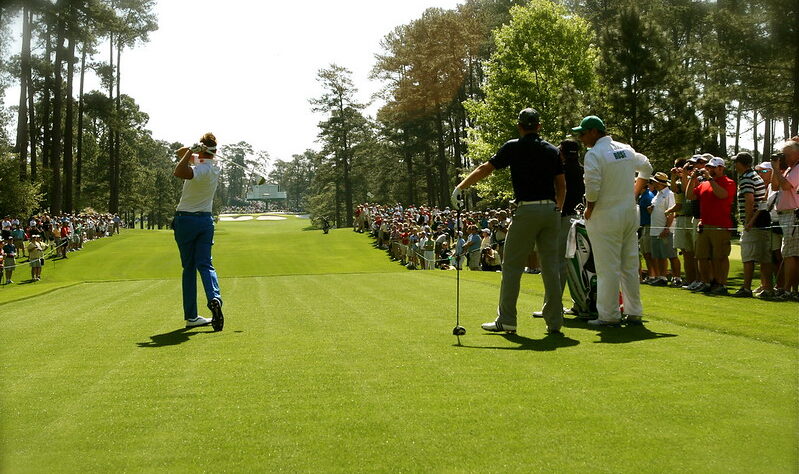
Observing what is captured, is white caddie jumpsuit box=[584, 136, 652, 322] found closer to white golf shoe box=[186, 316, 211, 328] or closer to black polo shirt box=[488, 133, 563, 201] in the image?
black polo shirt box=[488, 133, 563, 201]

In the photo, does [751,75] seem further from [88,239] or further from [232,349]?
[88,239]

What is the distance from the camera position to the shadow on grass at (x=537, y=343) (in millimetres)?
6293

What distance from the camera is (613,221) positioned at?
7.66 m

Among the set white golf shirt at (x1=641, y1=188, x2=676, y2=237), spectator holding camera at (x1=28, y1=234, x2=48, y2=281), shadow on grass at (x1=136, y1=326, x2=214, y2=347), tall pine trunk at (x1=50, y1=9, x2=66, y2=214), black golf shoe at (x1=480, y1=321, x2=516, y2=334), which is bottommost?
spectator holding camera at (x1=28, y1=234, x2=48, y2=281)

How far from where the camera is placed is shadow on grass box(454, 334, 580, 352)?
20.6ft

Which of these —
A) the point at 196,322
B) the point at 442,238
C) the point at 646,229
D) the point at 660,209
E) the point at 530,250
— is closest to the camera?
the point at 530,250

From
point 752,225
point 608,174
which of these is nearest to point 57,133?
point 752,225

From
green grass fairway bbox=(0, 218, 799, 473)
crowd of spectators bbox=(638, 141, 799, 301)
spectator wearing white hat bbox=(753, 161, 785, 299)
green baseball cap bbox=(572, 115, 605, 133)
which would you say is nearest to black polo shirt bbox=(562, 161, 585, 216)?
green baseball cap bbox=(572, 115, 605, 133)

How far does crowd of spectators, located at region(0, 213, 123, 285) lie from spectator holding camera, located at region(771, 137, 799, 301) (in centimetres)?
2642

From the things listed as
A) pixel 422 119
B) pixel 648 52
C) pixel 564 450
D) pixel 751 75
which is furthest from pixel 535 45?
pixel 564 450

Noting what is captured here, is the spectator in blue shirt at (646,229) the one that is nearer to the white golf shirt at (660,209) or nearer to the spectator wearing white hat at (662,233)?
the spectator wearing white hat at (662,233)

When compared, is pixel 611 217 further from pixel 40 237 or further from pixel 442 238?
pixel 40 237

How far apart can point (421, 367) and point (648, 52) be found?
2853 cm

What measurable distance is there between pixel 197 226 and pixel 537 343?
4.19 metres
